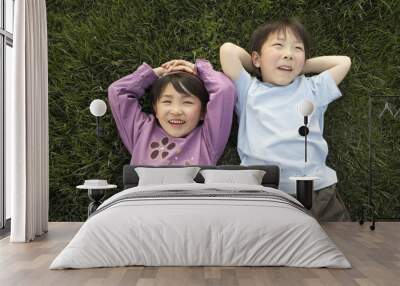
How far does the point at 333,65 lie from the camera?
630 cm

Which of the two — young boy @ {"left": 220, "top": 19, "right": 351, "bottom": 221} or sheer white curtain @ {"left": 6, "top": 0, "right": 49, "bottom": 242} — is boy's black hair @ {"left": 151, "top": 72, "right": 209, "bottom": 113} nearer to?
young boy @ {"left": 220, "top": 19, "right": 351, "bottom": 221}

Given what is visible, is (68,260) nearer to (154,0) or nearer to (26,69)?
(26,69)

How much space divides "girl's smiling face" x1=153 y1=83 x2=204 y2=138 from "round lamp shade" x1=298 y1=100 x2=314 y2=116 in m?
1.04

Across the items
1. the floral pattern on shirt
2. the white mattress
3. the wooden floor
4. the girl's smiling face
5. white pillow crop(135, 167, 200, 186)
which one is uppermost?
the girl's smiling face

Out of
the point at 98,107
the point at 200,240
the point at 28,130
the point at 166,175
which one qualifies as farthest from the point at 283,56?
the point at 200,240

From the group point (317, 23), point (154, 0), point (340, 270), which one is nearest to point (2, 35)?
point (154, 0)

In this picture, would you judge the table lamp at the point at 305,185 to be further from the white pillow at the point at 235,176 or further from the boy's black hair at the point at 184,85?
the boy's black hair at the point at 184,85

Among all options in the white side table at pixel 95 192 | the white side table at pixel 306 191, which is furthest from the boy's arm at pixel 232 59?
the white side table at pixel 95 192

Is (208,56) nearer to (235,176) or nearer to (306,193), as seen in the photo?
(235,176)

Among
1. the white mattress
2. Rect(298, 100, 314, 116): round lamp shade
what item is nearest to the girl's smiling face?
Rect(298, 100, 314, 116): round lamp shade

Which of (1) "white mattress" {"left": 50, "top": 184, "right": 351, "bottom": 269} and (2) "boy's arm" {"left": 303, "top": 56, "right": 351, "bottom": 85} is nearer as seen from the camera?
(1) "white mattress" {"left": 50, "top": 184, "right": 351, "bottom": 269}

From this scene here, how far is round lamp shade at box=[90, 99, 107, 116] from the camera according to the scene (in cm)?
610

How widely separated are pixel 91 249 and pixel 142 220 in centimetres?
39

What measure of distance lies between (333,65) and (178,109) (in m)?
1.70
